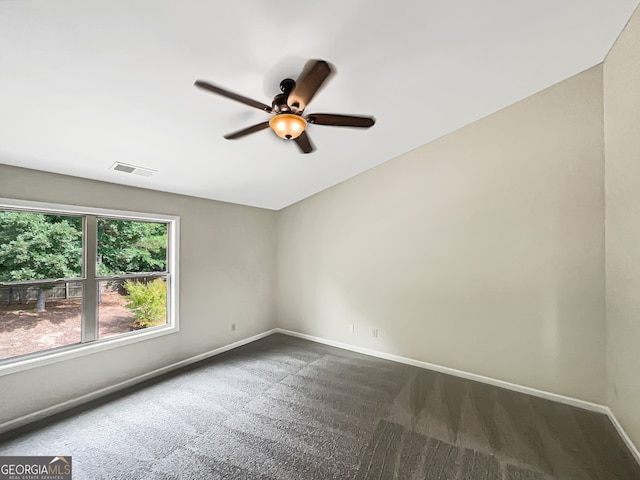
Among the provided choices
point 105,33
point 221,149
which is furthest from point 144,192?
point 105,33

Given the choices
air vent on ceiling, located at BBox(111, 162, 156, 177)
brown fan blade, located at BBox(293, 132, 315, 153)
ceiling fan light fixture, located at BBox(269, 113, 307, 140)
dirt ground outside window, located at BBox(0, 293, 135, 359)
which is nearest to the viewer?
ceiling fan light fixture, located at BBox(269, 113, 307, 140)

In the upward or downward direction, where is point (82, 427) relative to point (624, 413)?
downward

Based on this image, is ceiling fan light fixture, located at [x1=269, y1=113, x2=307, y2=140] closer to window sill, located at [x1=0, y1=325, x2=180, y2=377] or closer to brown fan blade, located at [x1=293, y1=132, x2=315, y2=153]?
brown fan blade, located at [x1=293, y1=132, x2=315, y2=153]

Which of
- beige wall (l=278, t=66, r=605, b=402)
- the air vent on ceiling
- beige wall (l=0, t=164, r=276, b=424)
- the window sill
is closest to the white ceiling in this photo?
the air vent on ceiling

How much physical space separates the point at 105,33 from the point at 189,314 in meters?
3.12

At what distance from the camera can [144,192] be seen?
3143mm

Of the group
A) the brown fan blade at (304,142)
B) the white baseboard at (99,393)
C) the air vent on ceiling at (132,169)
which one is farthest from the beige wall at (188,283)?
the brown fan blade at (304,142)

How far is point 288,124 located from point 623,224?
9.14ft

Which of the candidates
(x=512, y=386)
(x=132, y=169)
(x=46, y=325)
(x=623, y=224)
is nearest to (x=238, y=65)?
(x=132, y=169)

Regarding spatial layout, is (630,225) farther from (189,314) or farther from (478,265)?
(189,314)

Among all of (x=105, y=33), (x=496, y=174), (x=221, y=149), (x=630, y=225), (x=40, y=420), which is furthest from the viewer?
(x=496, y=174)

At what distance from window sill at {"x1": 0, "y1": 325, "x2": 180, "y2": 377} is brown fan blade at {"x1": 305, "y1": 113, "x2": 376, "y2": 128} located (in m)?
3.10

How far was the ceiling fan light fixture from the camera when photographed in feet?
5.63

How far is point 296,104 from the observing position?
1.68 meters
